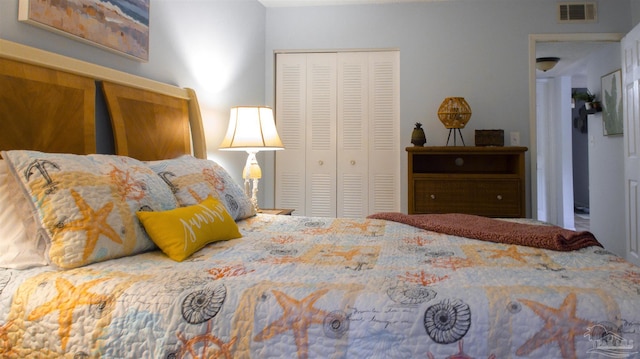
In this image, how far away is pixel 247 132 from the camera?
269 cm

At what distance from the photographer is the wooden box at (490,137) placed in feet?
11.3

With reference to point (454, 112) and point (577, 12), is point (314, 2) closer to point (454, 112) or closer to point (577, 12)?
point (454, 112)

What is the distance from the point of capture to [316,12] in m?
3.82

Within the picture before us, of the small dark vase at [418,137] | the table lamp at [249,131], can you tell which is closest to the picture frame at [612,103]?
the small dark vase at [418,137]

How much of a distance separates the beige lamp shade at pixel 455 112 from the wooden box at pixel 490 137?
0.52ft

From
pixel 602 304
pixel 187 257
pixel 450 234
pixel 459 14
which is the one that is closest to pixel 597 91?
pixel 459 14

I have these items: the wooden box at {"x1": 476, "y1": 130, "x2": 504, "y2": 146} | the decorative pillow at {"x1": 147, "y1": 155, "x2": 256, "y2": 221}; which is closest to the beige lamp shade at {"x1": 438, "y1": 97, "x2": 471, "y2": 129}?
the wooden box at {"x1": 476, "y1": 130, "x2": 504, "y2": 146}

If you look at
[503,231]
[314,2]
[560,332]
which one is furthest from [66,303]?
[314,2]

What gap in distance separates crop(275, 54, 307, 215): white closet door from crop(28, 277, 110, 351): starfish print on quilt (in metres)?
2.85

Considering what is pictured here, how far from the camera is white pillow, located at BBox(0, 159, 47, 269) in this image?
124 cm

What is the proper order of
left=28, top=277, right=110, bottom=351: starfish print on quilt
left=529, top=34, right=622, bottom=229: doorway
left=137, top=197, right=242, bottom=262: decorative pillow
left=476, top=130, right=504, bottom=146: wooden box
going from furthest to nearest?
1. left=529, top=34, right=622, bottom=229: doorway
2. left=476, top=130, right=504, bottom=146: wooden box
3. left=137, top=197, right=242, bottom=262: decorative pillow
4. left=28, top=277, right=110, bottom=351: starfish print on quilt

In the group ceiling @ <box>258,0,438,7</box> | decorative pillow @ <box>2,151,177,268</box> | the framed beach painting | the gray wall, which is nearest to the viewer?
decorative pillow @ <box>2,151,177,268</box>

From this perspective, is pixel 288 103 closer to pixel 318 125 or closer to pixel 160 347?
pixel 318 125

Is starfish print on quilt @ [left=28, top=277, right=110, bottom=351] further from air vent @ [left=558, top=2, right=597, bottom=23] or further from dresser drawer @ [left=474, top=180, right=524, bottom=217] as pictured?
air vent @ [left=558, top=2, right=597, bottom=23]
